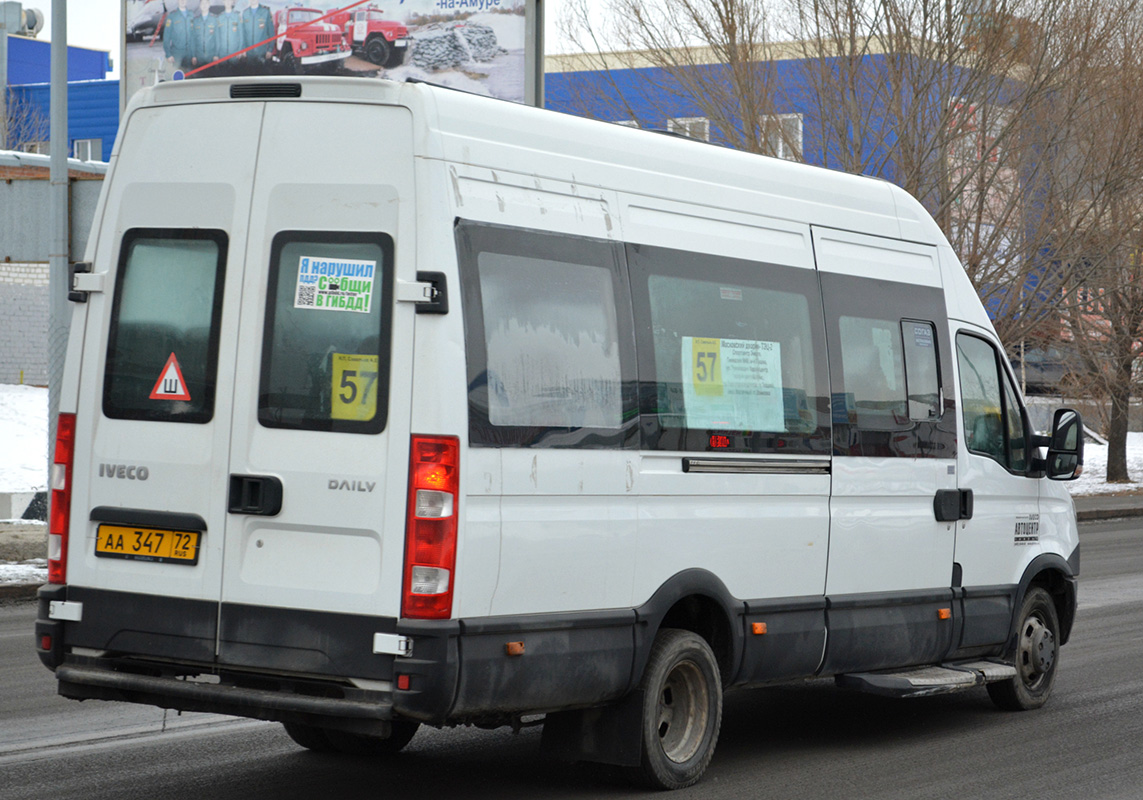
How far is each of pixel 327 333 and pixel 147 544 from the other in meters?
1.11

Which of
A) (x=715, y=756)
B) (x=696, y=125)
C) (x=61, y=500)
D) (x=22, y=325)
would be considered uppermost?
(x=696, y=125)

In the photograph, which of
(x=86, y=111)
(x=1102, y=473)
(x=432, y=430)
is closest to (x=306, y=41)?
(x=432, y=430)

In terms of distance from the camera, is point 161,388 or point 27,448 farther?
point 27,448

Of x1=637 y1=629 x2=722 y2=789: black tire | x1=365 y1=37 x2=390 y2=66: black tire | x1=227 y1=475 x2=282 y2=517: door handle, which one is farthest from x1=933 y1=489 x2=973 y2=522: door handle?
x1=365 y1=37 x2=390 y2=66: black tire

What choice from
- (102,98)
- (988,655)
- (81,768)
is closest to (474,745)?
(81,768)

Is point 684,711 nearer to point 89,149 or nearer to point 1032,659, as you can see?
point 1032,659

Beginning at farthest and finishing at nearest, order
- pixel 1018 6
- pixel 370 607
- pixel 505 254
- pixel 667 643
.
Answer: pixel 1018 6 → pixel 667 643 → pixel 505 254 → pixel 370 607

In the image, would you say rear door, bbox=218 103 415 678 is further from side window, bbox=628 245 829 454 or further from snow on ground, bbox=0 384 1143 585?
snow on ground, bbox=0 384 1143 585

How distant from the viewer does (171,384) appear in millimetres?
6160

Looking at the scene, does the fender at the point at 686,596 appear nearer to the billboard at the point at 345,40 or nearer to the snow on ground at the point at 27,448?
the billboard at the point at 345,40

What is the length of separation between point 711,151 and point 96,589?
3314 mm

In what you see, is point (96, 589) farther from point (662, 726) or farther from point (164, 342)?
point (662, 726)

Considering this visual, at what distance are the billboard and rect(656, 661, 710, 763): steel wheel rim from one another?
43.2 feet

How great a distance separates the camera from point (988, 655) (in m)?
8.88
